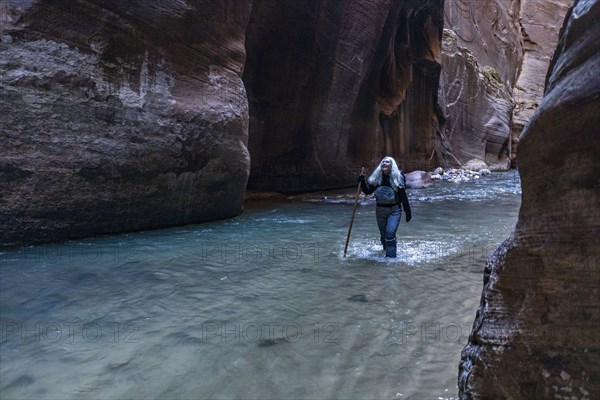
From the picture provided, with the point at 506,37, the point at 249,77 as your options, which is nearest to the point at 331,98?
the point at 249,77

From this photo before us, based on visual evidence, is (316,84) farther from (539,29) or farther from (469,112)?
(539,29)

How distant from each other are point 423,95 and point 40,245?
72.4ft

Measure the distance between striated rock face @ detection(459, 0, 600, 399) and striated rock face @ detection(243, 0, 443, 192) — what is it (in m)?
12.1

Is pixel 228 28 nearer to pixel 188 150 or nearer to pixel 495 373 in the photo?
pixel 188 150

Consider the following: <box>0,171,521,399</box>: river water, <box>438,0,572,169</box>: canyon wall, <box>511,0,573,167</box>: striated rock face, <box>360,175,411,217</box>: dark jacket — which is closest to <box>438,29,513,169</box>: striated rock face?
<box>438,0,572,169</box>: canyon wall

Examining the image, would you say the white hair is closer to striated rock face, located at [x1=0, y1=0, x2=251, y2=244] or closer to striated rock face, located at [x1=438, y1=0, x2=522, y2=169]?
striated rock face, located at [x1=0, y1=0, x2=251, y2=244]

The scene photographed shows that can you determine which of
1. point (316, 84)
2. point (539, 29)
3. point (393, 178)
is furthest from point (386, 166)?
point (539, 29)

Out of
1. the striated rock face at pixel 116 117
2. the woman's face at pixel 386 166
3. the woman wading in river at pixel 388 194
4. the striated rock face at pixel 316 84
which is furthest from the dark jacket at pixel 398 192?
the striated rock face at pixel 316 84

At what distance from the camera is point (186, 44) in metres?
9.14

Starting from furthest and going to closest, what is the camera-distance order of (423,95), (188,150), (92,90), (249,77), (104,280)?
(423,95) → (249,77) → (188,150) → (92,90) → (104,280)

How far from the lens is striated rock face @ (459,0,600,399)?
79.7 inches

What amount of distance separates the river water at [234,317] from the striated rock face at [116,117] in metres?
0.61

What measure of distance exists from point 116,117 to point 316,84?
Answer: 866 cm

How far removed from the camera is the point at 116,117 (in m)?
7.68
